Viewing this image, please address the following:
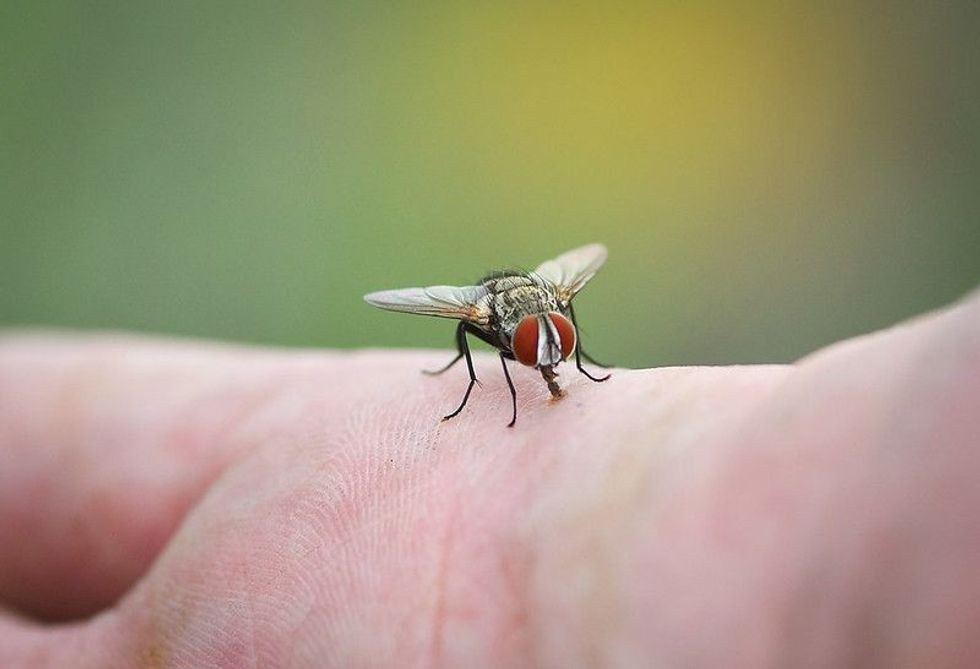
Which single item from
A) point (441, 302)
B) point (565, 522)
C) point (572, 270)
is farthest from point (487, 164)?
point (565, 522)

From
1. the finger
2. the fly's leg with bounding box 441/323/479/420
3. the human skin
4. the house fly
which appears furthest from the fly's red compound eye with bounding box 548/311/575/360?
the finger

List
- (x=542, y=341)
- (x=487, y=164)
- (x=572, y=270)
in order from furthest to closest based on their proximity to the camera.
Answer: (x=487, y=164)
(x=572, y=270)
(x=542, y=341)

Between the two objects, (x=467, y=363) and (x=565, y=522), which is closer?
(x=565, y=522)

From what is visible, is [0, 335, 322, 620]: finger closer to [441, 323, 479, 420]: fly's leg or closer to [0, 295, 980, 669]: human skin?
[0, 295, 980, 669]: human skin

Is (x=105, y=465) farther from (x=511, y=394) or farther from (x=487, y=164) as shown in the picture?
(x=487, y=164)

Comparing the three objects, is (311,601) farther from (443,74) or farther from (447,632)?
(443,74)

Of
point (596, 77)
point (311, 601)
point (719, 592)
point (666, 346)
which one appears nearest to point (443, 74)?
point (596, 77)
